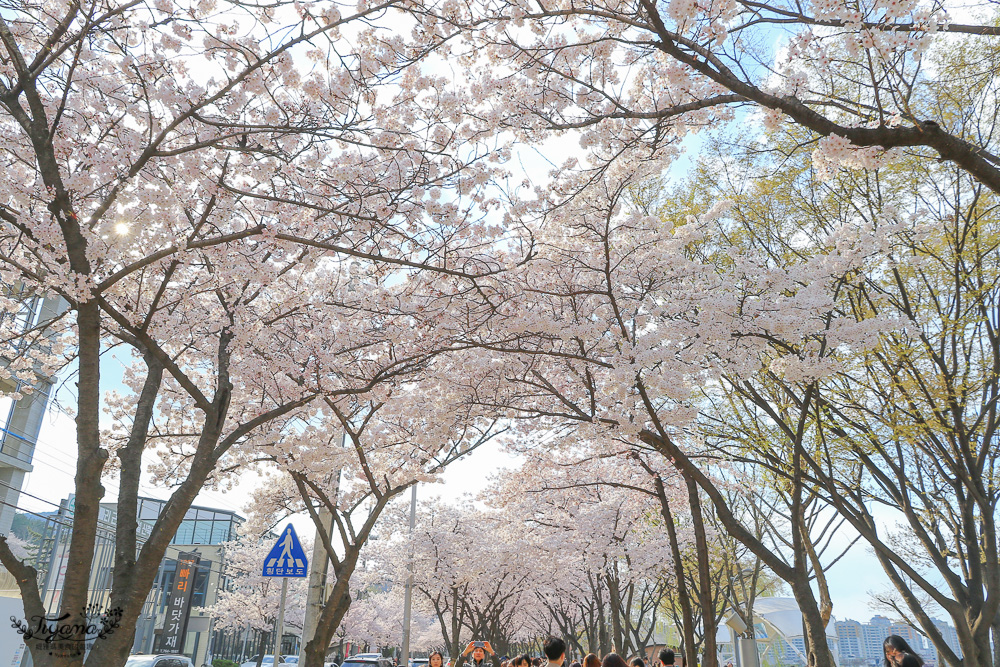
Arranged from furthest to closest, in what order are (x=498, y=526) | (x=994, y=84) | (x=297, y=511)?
(x=498, y=526), (x=297, y=511), (x=994, y=84)

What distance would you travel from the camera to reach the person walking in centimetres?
568

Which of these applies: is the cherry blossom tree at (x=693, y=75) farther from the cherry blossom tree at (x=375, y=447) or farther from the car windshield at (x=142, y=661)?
the car windshield at (x=142, y=661)

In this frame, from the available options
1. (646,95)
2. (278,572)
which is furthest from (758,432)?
(278,572)

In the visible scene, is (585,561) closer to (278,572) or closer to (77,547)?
(278,572)

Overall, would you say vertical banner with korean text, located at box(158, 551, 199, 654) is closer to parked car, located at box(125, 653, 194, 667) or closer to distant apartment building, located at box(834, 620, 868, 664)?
parked car, located at box(125, 653, 194, 667)

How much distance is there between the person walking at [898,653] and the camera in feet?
18.6

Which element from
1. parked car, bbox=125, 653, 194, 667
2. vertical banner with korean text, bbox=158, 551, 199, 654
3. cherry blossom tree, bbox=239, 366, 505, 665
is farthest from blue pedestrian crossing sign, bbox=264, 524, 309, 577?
vertical banner with korean text, bbox=158, 551, 199, 654

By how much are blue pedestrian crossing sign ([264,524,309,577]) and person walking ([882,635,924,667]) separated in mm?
6390

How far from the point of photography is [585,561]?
1922 centimetres

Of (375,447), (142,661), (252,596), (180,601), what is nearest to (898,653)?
(375,447)

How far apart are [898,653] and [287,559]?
6.77 metres

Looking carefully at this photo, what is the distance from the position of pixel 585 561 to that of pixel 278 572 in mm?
12668

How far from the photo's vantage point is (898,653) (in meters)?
6.05

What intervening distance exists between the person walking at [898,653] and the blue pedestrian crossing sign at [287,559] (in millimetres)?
6390
